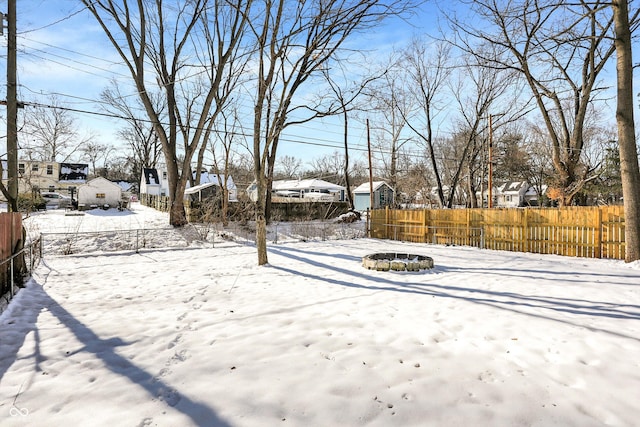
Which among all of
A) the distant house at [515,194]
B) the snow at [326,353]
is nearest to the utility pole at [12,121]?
the snow at [326,353]

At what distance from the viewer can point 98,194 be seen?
3562cm

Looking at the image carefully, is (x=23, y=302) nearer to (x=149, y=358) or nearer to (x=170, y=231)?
(x=149, y=358)

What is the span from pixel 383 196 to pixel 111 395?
41.3 meters

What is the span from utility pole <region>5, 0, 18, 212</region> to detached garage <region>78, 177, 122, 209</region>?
28.5m

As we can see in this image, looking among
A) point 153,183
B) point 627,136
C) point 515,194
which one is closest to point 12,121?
point 627,136

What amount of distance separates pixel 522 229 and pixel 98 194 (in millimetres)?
37925

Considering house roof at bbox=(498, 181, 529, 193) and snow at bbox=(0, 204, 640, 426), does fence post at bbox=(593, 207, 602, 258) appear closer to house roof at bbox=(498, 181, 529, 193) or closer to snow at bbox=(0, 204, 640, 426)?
snow at bbox=(0, 204, 640, 426)

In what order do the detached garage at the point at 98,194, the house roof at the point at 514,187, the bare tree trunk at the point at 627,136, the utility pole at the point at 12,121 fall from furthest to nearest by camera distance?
1. the house roof at the point at 514,187
2. the detached garage at the point at 98,194
3. the bare tree trunk at the point at 627,136
4. the utility pole at the point at 12,121

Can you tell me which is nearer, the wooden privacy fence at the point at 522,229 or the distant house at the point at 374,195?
the wooden privacy fence at the point at 522,229

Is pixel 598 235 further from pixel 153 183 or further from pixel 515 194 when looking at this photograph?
pixel 515 194

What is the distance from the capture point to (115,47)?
54.1 ft

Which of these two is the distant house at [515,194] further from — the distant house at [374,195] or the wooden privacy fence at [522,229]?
the wooden privacy fence at [522,229]

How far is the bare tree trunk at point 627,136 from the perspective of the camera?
32.5ft

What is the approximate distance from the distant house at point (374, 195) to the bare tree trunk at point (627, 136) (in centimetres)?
3034
